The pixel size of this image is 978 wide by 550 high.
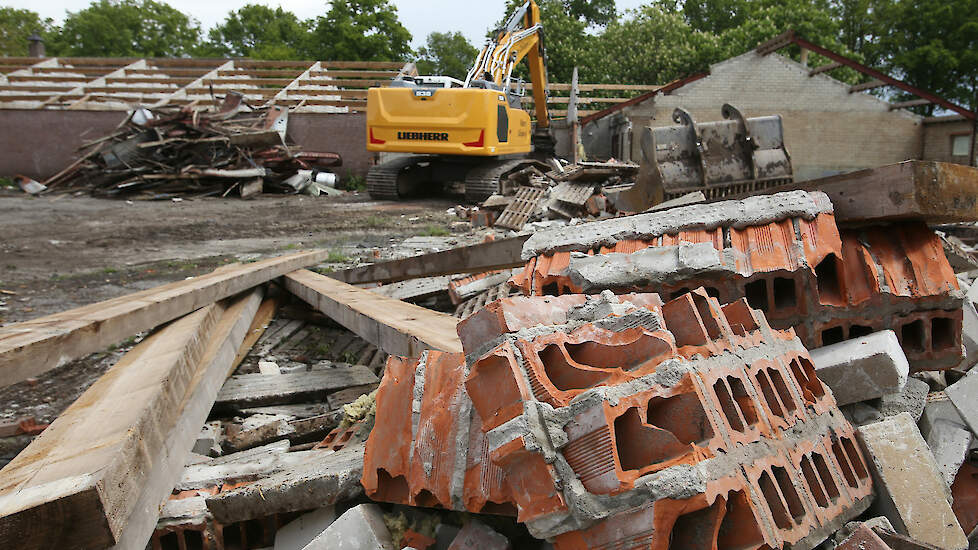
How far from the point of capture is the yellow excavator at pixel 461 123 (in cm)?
1143

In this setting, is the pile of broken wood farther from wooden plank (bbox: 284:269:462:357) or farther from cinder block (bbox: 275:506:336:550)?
cinder block (bbox: 275:506:336:550)

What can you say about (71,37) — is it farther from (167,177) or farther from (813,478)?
(813,478)

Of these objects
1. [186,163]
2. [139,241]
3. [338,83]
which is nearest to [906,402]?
[139,241]

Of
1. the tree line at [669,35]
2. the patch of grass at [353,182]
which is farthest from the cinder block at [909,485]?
the tree line at [669,35]

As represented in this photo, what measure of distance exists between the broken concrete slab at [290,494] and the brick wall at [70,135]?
1713 cm

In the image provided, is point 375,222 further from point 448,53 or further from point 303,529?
point 448,53

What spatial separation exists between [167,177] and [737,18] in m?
42.1

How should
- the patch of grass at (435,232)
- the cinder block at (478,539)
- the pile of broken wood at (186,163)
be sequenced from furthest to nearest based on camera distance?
the pile of broken wood at (186,163)
the patch of grass at (435,232)
the cinder block at (478,539)

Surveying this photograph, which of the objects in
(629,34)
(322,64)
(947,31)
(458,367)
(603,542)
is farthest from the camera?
(629,34)

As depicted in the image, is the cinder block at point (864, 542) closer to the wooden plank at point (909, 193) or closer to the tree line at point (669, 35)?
the wooden plank at point (909, 193)

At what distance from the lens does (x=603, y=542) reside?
1311 millimetres

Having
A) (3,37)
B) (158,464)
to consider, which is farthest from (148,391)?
(3,37)

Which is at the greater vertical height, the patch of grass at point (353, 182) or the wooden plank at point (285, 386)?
the patch of grass at point (353, 182)

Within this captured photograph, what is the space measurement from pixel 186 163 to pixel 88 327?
14.1 m
